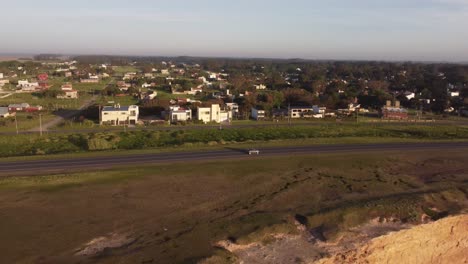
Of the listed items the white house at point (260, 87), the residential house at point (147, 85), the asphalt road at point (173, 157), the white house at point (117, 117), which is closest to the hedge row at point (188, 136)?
the asphalt road at point (173, 157)

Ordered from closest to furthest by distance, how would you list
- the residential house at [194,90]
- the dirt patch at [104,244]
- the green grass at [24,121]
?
the dirt patch at [104,244], the green grass at [24,121], the residential house at [194,90]

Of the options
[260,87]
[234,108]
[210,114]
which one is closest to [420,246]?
[210,114]

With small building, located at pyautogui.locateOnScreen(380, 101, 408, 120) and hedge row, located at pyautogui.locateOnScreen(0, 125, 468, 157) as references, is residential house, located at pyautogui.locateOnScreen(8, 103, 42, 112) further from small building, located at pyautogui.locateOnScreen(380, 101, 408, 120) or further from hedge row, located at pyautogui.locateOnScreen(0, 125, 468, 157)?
small building, located at pyautogui.locateOnScreen(380, 101, 408, 120)

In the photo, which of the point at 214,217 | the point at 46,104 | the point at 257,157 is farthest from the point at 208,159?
the point at 46,104

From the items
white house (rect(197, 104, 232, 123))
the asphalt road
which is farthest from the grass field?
white house (rect(197, 104, 232, 123))

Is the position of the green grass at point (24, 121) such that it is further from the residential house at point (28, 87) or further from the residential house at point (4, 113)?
the residential house at point (28, 87)

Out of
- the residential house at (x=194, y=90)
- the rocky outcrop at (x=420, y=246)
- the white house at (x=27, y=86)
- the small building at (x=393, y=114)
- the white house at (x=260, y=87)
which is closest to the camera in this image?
the rocky outcrop at (x=420, y=246)

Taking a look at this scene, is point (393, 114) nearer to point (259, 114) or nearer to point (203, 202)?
point (259, 114)
